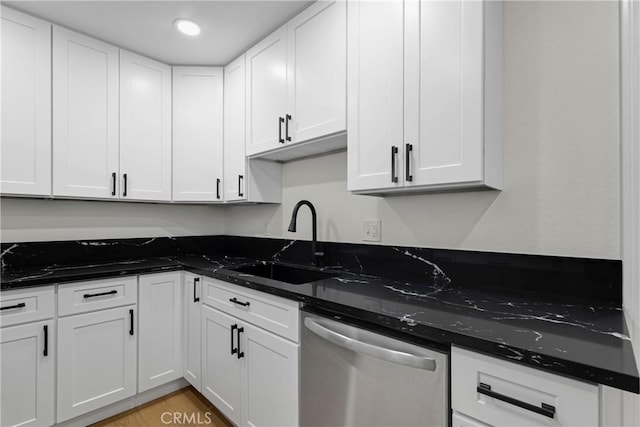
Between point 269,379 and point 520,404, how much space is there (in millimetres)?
1091

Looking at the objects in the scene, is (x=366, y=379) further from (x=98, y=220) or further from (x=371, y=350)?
(x=98, y=220)

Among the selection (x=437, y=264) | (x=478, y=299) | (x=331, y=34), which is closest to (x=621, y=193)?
(x=478, y=299)

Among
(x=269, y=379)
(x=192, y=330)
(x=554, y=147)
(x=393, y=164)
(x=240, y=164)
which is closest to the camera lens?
(x=554, y=147)

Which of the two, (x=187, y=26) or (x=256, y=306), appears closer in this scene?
(x=256, y=306)

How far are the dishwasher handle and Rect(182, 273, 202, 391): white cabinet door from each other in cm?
107

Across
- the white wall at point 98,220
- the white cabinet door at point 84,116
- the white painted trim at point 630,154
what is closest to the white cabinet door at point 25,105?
the white cabinet door at point 84,116

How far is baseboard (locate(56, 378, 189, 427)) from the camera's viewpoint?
6.16ft

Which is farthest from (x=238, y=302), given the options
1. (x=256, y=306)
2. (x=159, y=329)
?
(x=159, y=329)

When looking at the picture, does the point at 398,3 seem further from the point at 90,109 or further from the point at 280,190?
the point at 90,109

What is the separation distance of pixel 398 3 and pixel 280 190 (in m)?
1.48

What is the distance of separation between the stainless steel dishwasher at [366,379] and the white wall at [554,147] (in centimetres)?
68

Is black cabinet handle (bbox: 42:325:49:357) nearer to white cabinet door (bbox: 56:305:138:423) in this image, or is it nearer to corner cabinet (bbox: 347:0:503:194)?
white cabinet door (bbox: 56:305:138:423)

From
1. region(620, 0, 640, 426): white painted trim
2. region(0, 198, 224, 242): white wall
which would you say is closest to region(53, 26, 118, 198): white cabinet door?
region(0, 198, 224, 242): white wall

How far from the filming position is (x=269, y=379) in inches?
59.8
